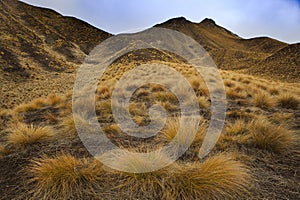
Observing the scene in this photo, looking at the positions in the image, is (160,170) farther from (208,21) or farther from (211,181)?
(208,21)

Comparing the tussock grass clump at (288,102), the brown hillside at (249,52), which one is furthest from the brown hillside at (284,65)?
the tussock grass clump at (288,102)

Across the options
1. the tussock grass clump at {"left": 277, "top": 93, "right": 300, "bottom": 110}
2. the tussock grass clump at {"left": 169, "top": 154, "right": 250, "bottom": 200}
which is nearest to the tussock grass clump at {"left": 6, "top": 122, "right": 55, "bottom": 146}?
the tussock grass clump at {"left": 169, "top": 154, "right": 250, "bottom": 200}

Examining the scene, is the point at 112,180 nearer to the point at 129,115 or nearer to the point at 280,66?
the point at 129,115

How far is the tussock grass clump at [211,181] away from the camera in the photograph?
286cm

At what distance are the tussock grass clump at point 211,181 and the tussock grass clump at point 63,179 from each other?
0.99m

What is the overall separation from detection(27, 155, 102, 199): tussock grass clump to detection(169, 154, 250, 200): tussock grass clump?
99cm

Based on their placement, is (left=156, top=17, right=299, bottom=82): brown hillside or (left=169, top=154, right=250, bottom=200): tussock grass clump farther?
(left=156, top=17, right=299, bottom=82): brown hillside

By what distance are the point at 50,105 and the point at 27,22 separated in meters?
38.2

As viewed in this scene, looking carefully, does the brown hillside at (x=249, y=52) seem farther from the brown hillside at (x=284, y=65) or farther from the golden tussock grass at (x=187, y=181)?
the golden tussock grass at (x=187, y=181)

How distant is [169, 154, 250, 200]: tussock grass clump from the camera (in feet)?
9.37

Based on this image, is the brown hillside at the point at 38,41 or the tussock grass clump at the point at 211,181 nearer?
the tussock grass clump at the point at 211,181

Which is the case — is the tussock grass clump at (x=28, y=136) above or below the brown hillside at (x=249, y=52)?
below

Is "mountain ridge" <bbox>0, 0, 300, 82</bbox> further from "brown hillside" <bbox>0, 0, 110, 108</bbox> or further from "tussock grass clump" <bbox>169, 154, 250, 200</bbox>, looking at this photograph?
"tussock grass clump" <bbox>169, 154, 250, 200</bbox>

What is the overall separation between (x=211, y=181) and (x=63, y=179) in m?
1.66
